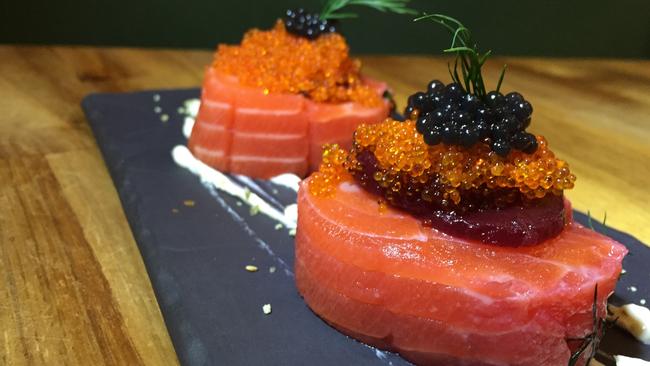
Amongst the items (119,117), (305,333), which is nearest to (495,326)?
(305,333)

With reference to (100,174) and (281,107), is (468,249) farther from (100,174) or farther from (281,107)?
(100,174)

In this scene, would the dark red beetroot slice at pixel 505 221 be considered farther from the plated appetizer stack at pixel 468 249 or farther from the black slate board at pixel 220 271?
the black slate board at pixel 220 271

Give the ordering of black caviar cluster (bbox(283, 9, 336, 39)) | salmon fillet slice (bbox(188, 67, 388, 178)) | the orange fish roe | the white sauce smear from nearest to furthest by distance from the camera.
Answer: the orange fish roe < the white sauce smear < salmon fillet slice (bbox(188, 67, 388, 178)) < black caviar cluster (bbox(283, 9, 336, 39))

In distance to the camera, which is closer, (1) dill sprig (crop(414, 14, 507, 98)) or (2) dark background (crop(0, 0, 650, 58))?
(1) dill sprig (crop(414, 14, 507, 98))

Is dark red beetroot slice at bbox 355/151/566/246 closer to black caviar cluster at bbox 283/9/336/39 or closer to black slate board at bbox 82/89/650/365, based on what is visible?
black slate board at bbox 82/89/650/365

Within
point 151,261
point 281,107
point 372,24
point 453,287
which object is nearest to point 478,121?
point 453,287

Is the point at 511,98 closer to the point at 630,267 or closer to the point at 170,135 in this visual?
the point at 630,267

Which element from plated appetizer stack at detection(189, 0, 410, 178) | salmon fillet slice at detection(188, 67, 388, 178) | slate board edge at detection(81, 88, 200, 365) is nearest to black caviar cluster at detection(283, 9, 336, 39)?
plated appetizer stack at detection(189, 0, 410, 178)
